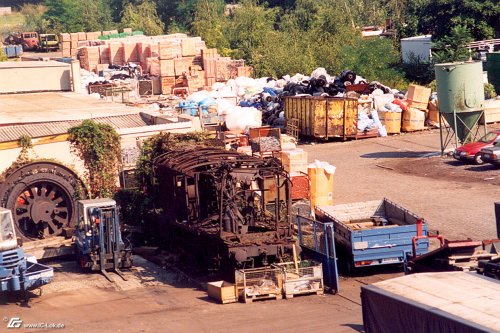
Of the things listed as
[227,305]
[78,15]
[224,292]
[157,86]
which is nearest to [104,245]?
[224,292]

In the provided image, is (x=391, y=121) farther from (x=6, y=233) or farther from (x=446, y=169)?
(x=6, y=233)

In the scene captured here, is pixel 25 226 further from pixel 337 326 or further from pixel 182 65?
pixel 182 65

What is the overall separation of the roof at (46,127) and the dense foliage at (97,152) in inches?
18.5

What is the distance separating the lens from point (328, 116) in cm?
3719

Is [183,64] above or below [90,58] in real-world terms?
below

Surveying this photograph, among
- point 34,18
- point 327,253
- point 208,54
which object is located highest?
point 34,18

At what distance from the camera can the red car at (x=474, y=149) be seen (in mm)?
31234

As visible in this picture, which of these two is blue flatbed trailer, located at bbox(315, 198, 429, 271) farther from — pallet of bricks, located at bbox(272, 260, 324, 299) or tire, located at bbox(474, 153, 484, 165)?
tire, located at bbox(474, 153, 484, 165)

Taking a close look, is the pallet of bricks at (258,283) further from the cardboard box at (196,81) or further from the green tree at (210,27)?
the green tree at (210,27)

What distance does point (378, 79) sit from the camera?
47031 mm

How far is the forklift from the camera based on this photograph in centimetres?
2078

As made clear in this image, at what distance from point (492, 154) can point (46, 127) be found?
14804mm

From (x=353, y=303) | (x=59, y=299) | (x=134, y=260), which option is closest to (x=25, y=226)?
(x=134, y=260)

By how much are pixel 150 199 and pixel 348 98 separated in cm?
1489
